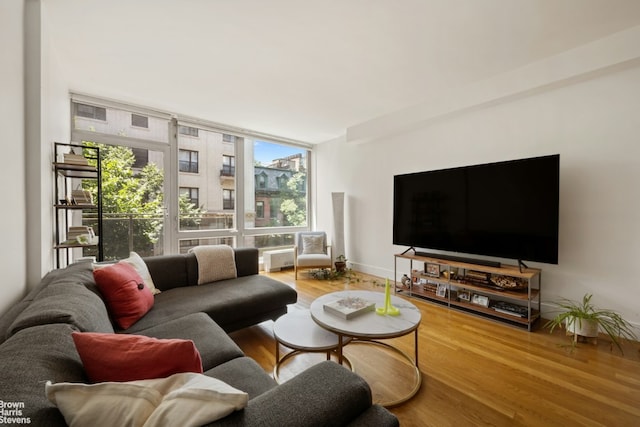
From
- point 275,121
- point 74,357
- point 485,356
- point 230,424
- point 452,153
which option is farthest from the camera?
point 275,121

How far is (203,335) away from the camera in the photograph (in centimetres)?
158

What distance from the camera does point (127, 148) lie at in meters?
3.67

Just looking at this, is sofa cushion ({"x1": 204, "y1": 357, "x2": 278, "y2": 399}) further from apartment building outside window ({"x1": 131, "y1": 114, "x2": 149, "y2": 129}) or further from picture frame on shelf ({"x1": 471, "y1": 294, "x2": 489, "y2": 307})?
apartment building outside window ({"x1": 131, "y1": 114, "x2": 149, "y2": 129})

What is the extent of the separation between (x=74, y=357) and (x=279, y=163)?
4.77 meters

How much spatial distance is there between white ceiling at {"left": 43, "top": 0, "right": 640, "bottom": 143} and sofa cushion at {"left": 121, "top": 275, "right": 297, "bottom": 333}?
2.24 metres

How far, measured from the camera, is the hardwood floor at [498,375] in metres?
1.56

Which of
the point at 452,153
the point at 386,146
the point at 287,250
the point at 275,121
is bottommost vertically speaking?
the point at 287,250

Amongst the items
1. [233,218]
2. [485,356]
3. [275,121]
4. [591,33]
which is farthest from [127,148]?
[591,33]

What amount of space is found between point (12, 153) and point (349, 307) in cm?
236

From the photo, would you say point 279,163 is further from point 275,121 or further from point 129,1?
point 129,1

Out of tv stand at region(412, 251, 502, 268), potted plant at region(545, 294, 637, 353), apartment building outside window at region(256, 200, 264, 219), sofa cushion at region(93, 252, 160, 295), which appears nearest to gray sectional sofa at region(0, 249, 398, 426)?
sofa cushion at region(93, 252, 160, 295)

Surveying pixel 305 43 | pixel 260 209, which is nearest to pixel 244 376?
pixel 305 43

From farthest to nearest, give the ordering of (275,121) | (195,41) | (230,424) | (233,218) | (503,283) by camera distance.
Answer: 1. (233,218)
2. (275,121)
3. (503,283)
4. (195,41)
5. (230,424)

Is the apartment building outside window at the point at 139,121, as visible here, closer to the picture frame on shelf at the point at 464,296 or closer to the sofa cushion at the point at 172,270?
the sofa cushion at the point at 172,270
